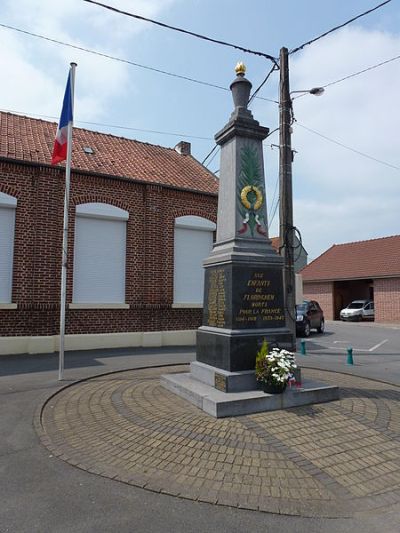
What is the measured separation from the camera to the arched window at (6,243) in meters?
10.6

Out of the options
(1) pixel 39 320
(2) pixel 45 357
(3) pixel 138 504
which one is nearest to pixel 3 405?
(3) pixel 138 504

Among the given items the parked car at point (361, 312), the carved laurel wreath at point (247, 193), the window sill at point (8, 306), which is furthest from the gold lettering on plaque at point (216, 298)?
the parked car at point (361, 312)

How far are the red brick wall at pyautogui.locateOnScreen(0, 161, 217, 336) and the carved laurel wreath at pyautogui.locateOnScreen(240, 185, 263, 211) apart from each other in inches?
255

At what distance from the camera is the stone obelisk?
6.17 metres

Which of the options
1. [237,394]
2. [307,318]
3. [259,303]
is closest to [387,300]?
[307,318]

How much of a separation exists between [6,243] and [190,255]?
18.4 feet

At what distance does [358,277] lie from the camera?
29516 mm

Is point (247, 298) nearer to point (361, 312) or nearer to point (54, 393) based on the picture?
point (54, 393)

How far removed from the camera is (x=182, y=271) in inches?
527

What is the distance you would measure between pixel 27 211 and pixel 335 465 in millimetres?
9854

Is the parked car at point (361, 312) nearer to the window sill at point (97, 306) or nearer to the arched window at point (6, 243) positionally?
the window sill at point (97, 306)

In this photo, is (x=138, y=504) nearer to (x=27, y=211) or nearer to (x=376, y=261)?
(x=27, y=211)

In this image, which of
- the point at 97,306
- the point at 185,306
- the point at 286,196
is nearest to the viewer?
the point at 286,196

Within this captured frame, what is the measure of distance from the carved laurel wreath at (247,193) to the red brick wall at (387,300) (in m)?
23.8
